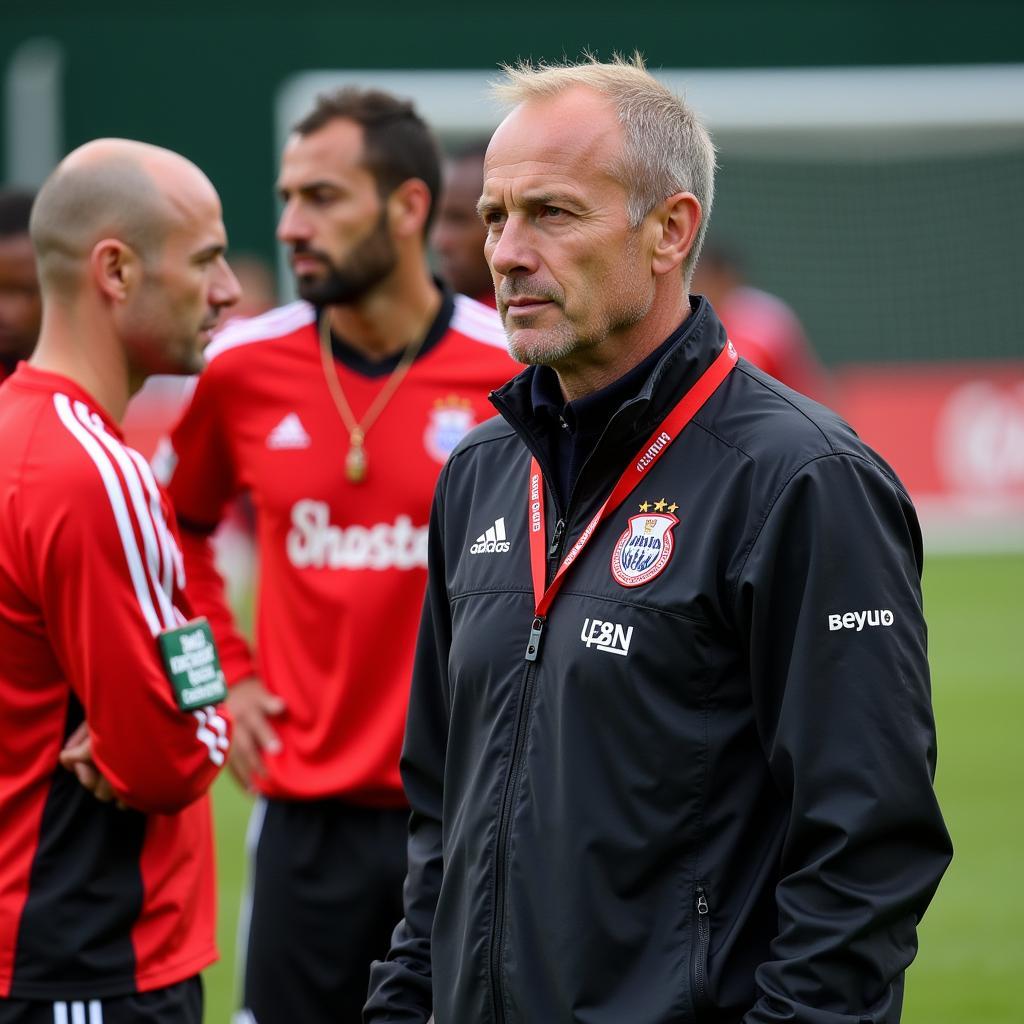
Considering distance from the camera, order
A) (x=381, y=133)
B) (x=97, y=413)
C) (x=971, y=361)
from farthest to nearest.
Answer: (x=971, y=361) → (x=381, y=133) → (x=97, y=413)

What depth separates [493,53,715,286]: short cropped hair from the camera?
2674 mm

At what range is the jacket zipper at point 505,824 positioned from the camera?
258 centimetres

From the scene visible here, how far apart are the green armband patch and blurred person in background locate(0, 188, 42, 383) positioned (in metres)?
1.63

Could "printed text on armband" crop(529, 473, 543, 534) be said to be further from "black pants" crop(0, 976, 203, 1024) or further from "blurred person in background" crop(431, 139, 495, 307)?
"blurred person in background" crop(431, 139, 495, 307)

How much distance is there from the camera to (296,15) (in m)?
21.2

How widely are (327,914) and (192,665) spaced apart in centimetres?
A: 119

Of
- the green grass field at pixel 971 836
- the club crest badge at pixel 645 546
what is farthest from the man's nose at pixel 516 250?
the green grass field at pixel 971 836

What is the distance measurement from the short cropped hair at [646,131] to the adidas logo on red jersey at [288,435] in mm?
1801

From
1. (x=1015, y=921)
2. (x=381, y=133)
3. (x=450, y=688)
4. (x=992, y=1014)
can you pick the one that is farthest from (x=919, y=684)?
(x=1015, y=921)

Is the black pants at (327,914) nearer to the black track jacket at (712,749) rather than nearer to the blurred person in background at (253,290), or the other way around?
the black track jacket at (712,749)

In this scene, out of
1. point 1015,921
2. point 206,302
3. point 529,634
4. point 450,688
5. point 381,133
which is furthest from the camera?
point 1015,921

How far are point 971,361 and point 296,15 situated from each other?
30.1 ft

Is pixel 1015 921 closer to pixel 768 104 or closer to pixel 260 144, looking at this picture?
pixel 768 104

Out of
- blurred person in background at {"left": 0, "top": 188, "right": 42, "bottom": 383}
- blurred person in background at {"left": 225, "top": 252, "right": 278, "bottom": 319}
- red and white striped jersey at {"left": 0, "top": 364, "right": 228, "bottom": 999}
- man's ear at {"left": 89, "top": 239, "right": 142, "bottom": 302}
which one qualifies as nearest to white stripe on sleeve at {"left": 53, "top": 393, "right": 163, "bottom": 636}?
red and white striped jersey at {"left": 0, "top": 364, "right": 228, "bottom": 999}
